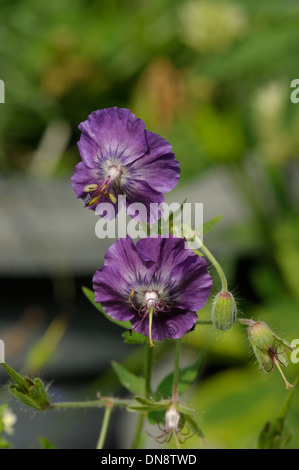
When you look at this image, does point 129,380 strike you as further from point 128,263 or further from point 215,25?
point 215,25

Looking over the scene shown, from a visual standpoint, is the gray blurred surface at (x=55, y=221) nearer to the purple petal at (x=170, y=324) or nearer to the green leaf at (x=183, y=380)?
the green leaf at (x=183, y=380)

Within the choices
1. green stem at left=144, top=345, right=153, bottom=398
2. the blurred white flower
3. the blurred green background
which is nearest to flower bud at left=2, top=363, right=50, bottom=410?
green stem at left=144, top=345, right=153, bottom=398

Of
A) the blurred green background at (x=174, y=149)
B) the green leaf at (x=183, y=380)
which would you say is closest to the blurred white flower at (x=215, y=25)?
the blurred green background at (x=174, y=149)

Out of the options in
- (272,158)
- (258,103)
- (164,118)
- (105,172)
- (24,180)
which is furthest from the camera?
(24,180)

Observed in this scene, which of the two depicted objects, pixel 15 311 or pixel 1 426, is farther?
pixel 15 311

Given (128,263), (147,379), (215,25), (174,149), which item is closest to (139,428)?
(147,379)

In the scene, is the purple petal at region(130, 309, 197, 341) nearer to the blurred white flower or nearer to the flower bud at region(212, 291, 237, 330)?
the flower bud at region(212, 291, 237, 330)

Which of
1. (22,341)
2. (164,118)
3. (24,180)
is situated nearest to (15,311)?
(22,341)

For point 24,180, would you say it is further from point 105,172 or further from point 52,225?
point 105,172
